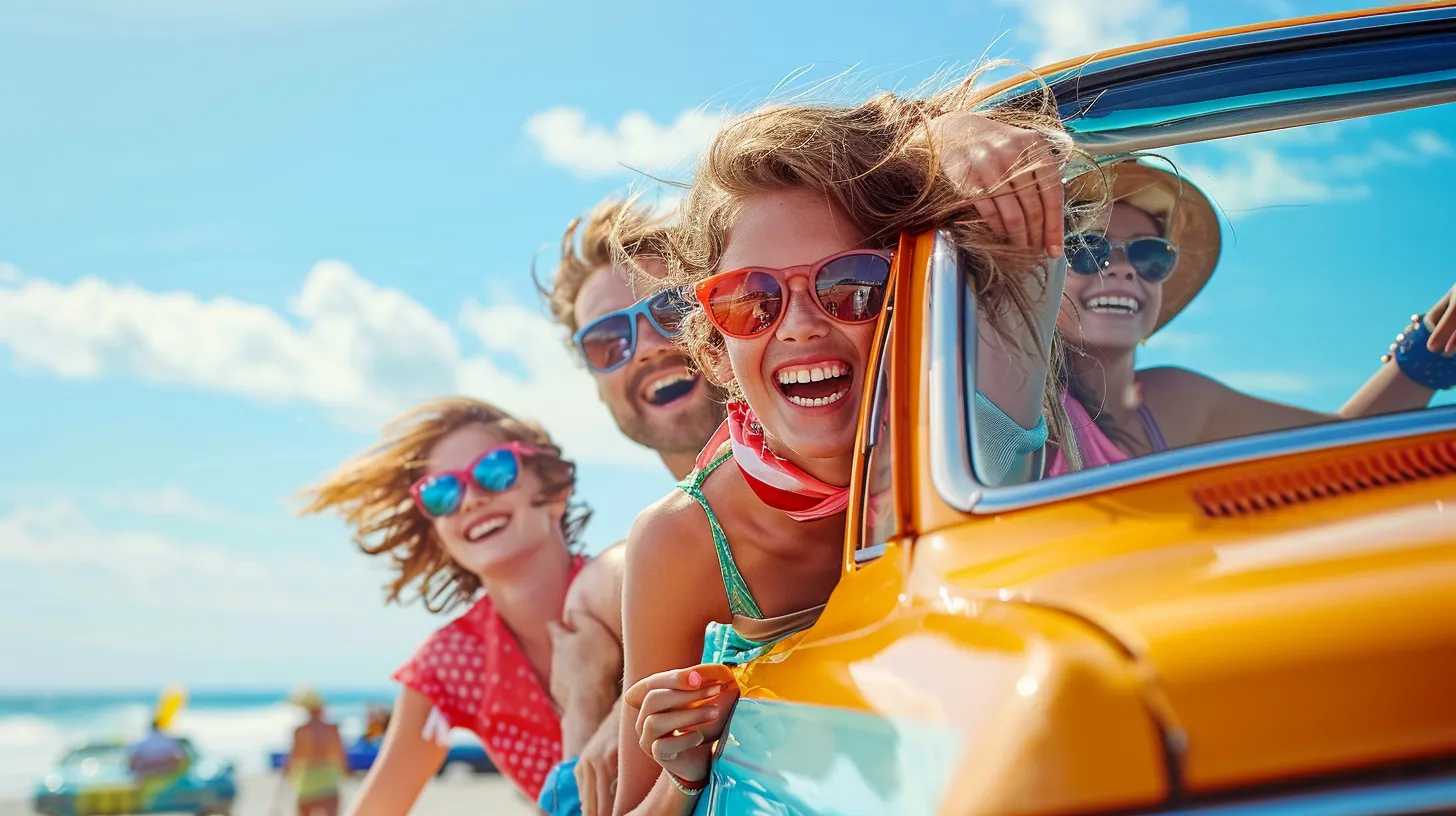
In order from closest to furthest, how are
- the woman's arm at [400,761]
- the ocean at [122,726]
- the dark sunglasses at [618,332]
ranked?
1. the dark sunglasses at [618,332]
2. the woman's arm at [400,761]
3. the ocean at [122,726]

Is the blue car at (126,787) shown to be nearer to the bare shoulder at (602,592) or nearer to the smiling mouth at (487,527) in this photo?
the smiling mouth at (487,527)

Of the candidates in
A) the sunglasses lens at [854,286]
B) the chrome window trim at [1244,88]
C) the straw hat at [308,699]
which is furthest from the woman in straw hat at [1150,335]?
the straw hat at [308,699]

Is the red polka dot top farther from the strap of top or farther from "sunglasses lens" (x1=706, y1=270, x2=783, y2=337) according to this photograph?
"sunglasses lens" (x1=706, y1=270, x2=783, y2=337)

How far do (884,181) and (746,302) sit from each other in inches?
13.2

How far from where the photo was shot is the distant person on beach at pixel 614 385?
3418 millimetres

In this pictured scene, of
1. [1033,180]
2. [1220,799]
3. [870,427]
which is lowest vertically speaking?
[1220,799]

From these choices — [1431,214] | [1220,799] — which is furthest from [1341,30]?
[1220,799]

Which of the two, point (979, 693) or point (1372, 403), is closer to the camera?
point (979, 693)

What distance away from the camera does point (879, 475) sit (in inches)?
58.7

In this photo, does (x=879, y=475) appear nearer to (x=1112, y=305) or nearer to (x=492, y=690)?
(x=1112, y=305)

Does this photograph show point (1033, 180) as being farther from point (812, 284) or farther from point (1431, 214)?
point (1431, 214)

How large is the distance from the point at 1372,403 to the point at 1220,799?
1.83 metres

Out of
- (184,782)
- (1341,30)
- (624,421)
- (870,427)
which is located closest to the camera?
(870,427)

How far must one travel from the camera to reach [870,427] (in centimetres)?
156
